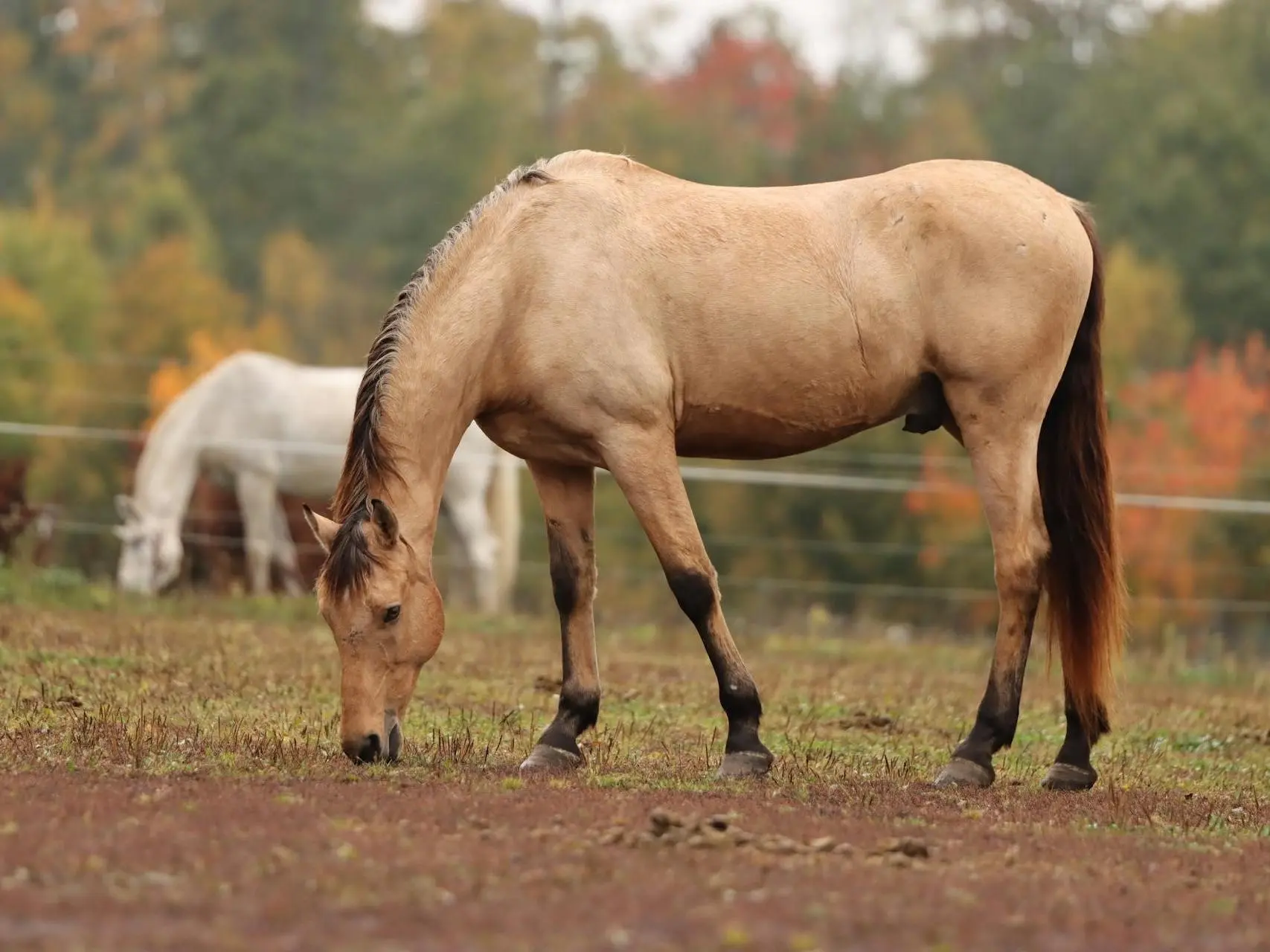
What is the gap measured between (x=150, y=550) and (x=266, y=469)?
1134 millimetres

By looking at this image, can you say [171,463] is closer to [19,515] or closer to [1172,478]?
[19,515]

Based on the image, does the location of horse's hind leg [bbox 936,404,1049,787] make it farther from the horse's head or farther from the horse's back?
the horse's head

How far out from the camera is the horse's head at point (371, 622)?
6297 millimetres

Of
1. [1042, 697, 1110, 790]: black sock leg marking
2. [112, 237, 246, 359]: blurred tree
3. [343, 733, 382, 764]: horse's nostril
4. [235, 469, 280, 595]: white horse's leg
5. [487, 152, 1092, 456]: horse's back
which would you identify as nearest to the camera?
[343, 733, 382, 764]: horse's nostril

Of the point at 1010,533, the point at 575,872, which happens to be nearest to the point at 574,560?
the point at 1010,533

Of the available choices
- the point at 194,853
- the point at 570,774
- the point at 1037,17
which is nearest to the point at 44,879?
the point at 194,853

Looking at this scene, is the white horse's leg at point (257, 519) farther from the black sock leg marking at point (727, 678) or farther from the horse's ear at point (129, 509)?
the black sock leg marking at point (727, 678)

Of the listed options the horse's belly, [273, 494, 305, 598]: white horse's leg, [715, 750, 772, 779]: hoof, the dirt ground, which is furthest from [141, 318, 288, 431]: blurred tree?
the dirt ground

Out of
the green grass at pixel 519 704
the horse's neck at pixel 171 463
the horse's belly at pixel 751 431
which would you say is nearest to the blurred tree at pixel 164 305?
the horse's neck at pixel 171 463

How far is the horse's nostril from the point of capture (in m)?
6.24

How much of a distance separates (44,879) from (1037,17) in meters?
52.4

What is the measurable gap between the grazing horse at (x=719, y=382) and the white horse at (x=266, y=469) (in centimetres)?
917

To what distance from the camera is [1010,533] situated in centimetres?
686

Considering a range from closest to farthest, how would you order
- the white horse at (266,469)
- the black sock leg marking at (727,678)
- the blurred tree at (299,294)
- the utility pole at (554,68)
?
the black sock leg marking at (727,678) < the white horse at (266,469) < the blurred tree at (299,294) < the utility pole at (554,68)
